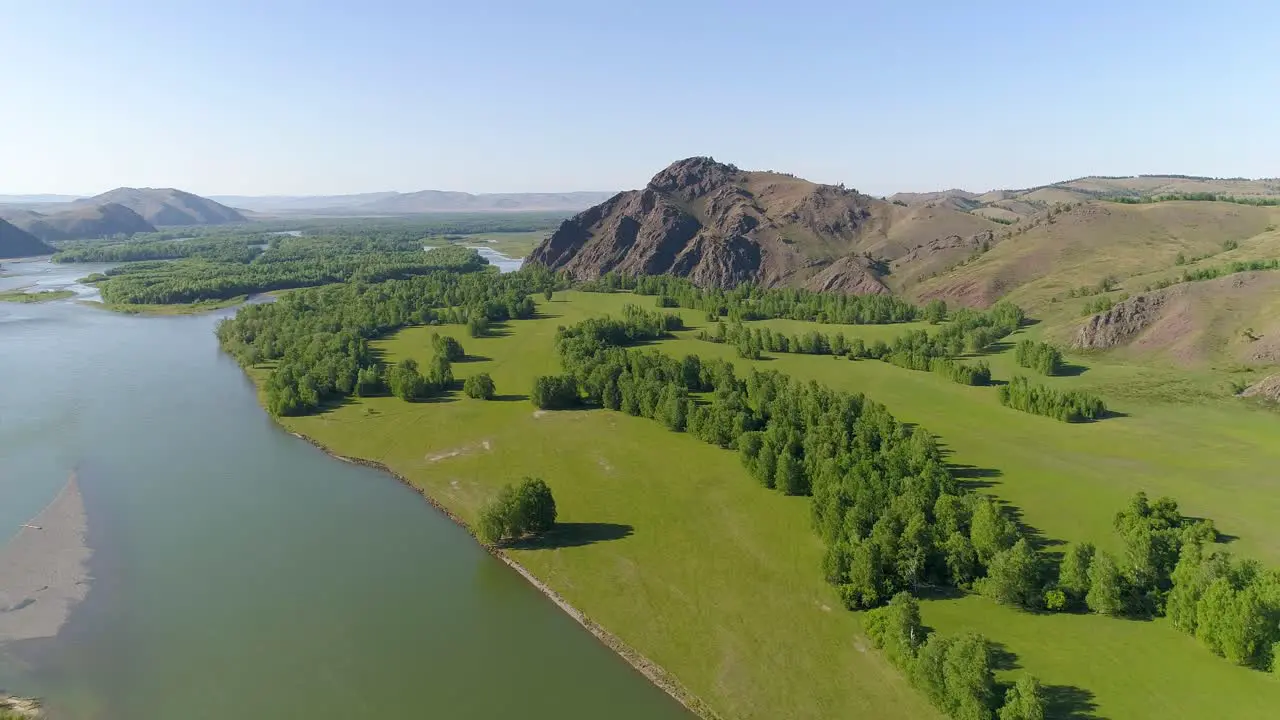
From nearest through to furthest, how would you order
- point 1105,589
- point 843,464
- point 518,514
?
1. point 1105,589
2. point 518,514
3. point 843,464

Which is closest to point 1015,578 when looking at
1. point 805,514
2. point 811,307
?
point 805,514

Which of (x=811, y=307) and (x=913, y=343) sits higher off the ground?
(x=811, y=307)

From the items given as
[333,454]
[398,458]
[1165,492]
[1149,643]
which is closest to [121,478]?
[333,454]

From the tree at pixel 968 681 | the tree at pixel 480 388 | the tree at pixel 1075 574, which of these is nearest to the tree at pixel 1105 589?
the tree at pixel 1075 574

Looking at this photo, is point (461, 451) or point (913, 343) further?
point (913, 343)

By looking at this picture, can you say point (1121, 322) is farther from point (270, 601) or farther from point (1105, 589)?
point (270, 601)
